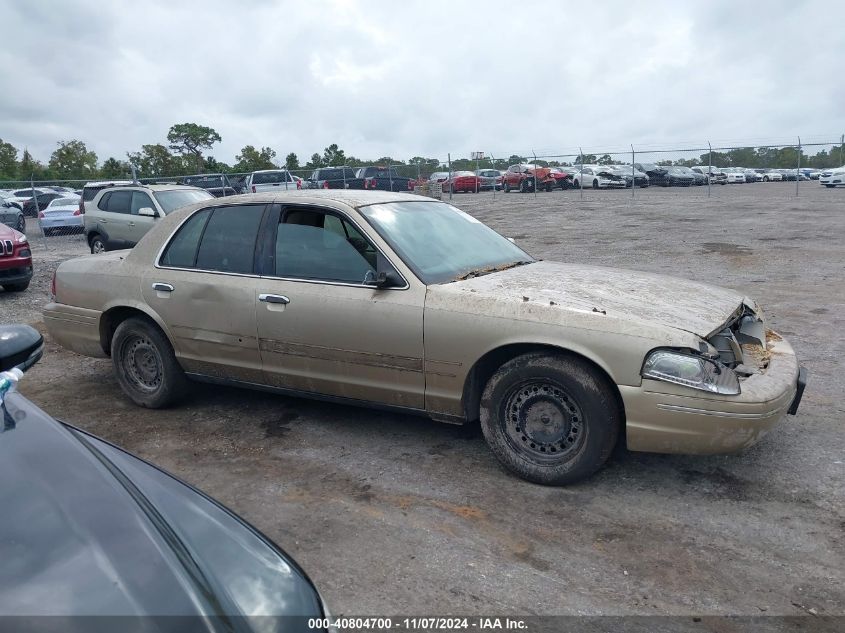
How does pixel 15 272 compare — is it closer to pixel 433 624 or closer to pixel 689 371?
pixel 433 624

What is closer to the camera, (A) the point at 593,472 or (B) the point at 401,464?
(A) the point at 593,472

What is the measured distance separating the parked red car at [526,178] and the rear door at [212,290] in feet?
98.9

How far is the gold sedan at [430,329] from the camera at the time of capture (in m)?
3.72

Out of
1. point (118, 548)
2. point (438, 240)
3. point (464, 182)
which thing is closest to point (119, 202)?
point (438, 240)

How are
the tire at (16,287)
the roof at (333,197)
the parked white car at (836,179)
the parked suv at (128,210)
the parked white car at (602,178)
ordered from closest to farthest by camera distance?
the roof at (333,197), the tire at (16,287), the parked suv at (128,210), the parked white car at (836,179), the parked white car at (602,178)

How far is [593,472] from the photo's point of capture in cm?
389

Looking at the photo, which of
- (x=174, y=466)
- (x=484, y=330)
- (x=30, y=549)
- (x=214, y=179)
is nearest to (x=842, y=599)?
(x=484, y=330)

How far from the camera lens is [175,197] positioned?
538 inches

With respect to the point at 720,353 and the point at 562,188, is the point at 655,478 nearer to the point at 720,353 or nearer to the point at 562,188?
the point at 720,353

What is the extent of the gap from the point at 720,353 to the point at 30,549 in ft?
11.5

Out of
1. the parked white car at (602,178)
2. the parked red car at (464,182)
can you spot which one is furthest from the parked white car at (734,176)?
the parked red car at (464,182)

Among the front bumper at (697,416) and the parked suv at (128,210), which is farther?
the parked suv at (128,210)

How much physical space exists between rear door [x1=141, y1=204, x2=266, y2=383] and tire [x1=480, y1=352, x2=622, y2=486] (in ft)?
5.77

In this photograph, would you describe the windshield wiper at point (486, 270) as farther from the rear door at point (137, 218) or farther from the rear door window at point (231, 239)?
the rear door at point (137, 218)
